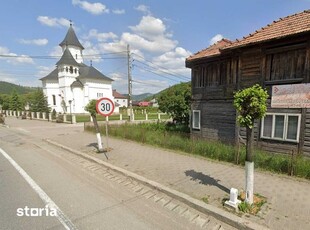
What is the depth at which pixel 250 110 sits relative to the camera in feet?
13.1

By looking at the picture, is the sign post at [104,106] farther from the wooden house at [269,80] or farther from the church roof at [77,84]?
the church roof at [77,84]

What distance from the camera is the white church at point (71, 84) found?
45500mm

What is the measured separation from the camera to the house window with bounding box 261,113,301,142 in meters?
7.90

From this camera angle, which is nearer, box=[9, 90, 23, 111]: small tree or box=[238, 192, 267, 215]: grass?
box=[238, 192, 267, 215]: grass

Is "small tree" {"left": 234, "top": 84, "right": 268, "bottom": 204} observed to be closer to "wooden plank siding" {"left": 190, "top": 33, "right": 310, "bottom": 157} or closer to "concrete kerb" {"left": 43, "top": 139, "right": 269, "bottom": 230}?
"concrete kerb" {"left": 43, "top": 139, "right": 269, "bottom": 230}

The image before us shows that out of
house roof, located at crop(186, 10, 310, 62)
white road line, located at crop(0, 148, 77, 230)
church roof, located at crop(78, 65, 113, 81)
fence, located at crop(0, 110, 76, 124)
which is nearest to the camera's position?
white road line, located at crop(0, 148, 77, 230)

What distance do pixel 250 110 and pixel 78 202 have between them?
4265mm

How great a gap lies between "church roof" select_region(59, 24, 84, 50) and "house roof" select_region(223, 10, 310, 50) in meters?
54.1

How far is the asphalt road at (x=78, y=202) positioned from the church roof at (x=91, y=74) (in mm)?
43813

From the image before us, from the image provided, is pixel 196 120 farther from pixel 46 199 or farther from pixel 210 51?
pixel 46 199

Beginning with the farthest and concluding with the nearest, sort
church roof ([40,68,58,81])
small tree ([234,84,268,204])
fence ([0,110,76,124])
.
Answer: church roof ([40,68,58,81]) < fence ([0,110,76,124]) < small tree ([234,84,268,204])

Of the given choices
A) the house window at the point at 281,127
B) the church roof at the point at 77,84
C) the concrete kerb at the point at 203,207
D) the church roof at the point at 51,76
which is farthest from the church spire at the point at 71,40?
the concrete kerb at the point at 203,207

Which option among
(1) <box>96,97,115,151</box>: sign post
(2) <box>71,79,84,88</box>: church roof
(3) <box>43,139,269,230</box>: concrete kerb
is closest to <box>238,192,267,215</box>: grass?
(3) <box>43,139,269,230</box>: concrete kerb

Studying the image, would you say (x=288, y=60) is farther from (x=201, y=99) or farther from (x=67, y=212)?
(x=67, y=212)
